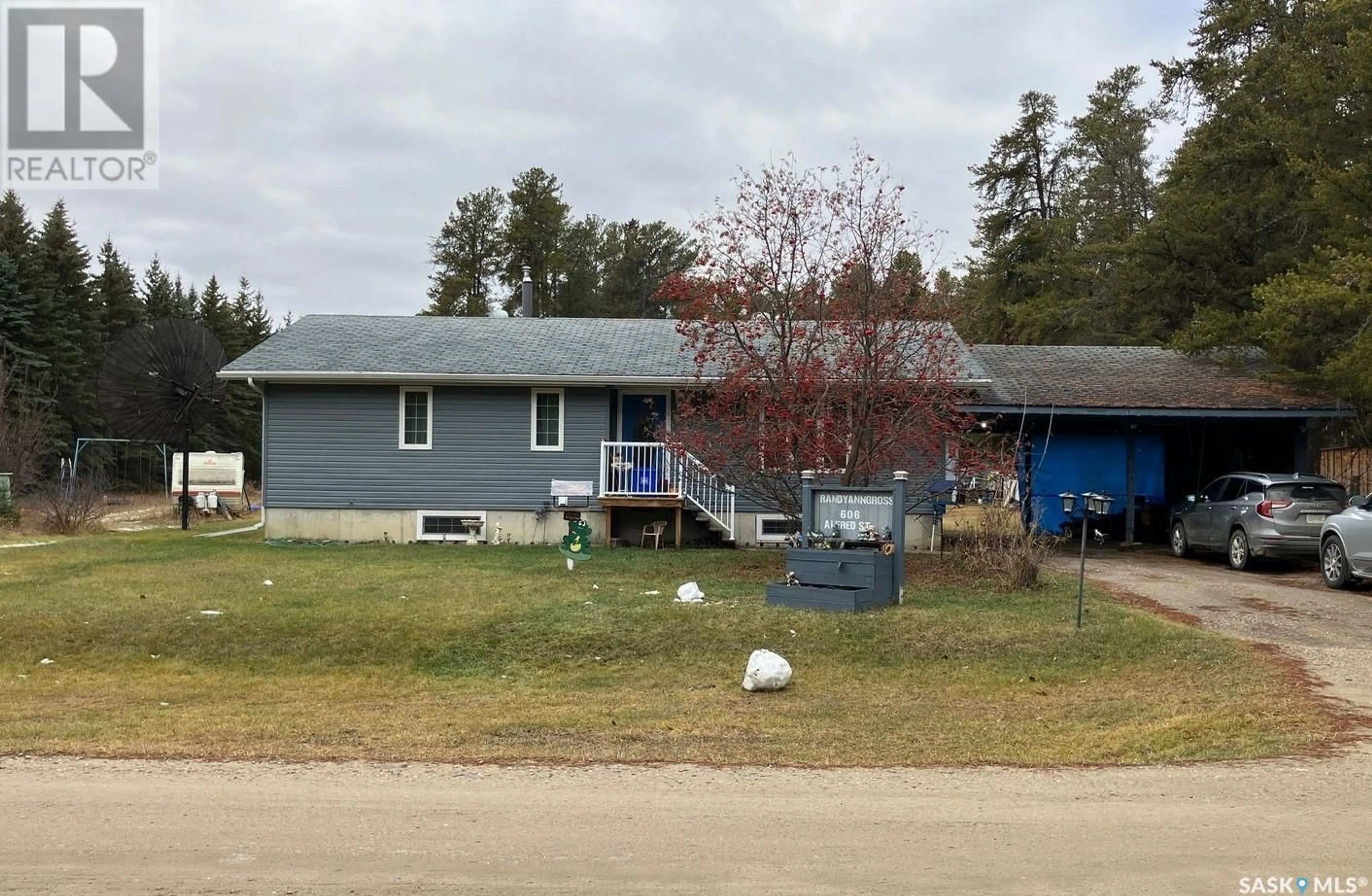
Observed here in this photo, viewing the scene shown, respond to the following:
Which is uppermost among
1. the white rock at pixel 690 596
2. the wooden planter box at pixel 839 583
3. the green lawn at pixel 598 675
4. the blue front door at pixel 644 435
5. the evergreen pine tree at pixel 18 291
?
the evergreen pine tree at pixel 18 291

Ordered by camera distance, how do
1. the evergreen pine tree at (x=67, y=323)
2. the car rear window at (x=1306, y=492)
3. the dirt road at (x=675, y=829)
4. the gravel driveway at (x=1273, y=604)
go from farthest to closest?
the evergreen pine tree at (x=67, y=323) < the car rear window at (x=1306, y=492) < the gravel driveway at (x=1273, y=604) < the dirt road at (x=675, y=829)

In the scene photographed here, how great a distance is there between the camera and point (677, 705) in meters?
8.61

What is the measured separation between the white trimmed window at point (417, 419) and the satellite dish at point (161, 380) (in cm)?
817

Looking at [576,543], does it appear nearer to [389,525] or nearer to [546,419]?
[546,419]

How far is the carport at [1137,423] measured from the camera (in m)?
19.3

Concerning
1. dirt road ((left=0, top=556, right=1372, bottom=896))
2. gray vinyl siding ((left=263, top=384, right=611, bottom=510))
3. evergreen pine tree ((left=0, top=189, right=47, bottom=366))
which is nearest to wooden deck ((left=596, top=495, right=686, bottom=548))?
gray vinyl siding ((left=263, top=384, right=611, bottom=510))

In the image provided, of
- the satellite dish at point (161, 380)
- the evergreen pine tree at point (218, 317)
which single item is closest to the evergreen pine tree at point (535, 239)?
the evergreen pine tree at point (218, 317)

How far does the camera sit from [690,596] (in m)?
12.3

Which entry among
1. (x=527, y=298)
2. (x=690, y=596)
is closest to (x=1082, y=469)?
(x=690, y=596)

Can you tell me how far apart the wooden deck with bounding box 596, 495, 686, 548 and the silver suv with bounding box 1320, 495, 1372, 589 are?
32.7 ft

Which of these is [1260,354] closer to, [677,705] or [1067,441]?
[1067,441]

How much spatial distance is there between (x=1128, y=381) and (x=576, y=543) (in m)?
12.1

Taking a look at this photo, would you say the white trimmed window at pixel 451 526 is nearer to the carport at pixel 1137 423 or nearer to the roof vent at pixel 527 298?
the roof vent at pixel 527 298

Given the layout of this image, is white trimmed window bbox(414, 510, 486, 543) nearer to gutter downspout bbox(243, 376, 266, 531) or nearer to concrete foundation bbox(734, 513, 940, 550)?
gutter downspout bbox(243, 376, 266, 531)
